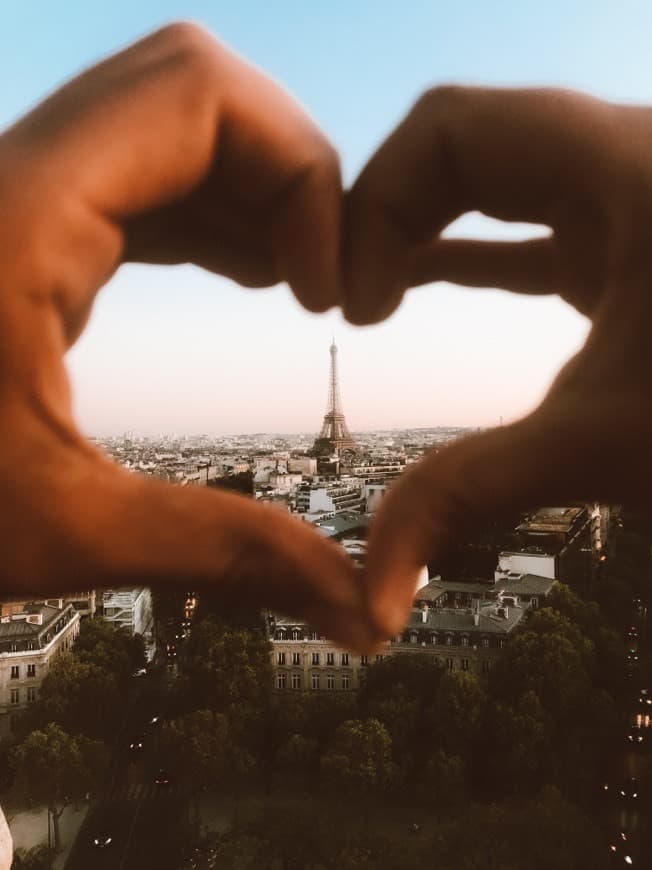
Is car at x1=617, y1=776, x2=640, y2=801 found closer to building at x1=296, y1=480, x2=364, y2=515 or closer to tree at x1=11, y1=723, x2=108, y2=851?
tree at x1=11, y1=723, x2=108, y2=851

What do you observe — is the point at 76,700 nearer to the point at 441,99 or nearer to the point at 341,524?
the point at 341,524

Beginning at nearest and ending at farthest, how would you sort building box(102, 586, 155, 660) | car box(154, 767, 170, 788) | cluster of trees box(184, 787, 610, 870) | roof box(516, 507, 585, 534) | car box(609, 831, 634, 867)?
cluster of trees box(184, 787, 610, 870), car box(609, 831, 634, 867), car box(154, 767, 170, 788), building box(102, 586, 155, 660), roof box(516, 507, 585, 534)

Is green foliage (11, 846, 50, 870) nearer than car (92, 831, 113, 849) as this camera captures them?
Yes

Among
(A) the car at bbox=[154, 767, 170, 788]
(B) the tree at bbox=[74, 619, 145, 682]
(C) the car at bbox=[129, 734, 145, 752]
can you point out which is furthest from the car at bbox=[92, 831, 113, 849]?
(B) the tree at bbox=[74, 619, 145, 682]

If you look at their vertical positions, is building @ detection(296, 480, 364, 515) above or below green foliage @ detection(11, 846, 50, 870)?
above

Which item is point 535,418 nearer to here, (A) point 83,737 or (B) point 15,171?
(B) point 15,171

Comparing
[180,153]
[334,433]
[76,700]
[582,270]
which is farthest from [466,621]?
[334,433]

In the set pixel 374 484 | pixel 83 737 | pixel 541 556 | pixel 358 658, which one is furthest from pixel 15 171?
pixel 374 484
